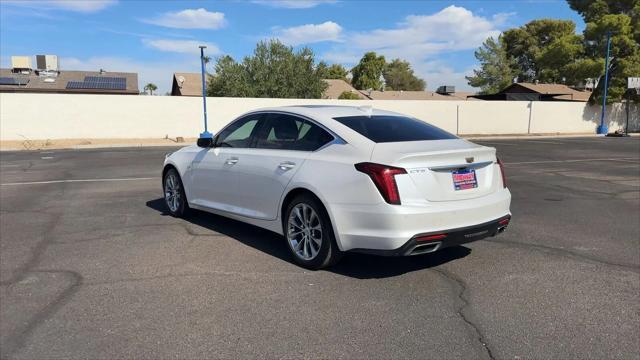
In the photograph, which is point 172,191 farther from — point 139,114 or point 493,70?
point 493,70

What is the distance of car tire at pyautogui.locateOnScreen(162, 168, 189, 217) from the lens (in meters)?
6.96

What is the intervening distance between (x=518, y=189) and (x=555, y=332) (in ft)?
22.5

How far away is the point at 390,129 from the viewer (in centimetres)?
504

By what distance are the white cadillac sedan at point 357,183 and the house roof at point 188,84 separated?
43421 millimetres

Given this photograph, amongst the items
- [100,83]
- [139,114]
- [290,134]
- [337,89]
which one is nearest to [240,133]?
[290,134]

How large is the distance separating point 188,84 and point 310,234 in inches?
1898

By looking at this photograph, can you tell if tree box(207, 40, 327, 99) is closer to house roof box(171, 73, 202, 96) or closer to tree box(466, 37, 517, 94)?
house roof box(171, 73, 202, 96)

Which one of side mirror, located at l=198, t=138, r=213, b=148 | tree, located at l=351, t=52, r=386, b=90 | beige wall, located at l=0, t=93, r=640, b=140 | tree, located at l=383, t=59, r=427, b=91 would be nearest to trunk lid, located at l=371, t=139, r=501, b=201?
side mirror, located at l=198, t=138, r=213, b=148

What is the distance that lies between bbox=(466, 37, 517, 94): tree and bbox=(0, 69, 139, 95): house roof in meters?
42.8

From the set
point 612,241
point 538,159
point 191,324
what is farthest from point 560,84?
point 191,324

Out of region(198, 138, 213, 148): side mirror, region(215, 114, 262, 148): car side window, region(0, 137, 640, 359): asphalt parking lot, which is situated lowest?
region(0, 137, 640, 359): asphalt parking lot

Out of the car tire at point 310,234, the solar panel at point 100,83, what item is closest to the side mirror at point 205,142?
the car tire at point 310,234

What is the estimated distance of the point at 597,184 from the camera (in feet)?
35.3

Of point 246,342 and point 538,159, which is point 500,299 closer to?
point 246,342
